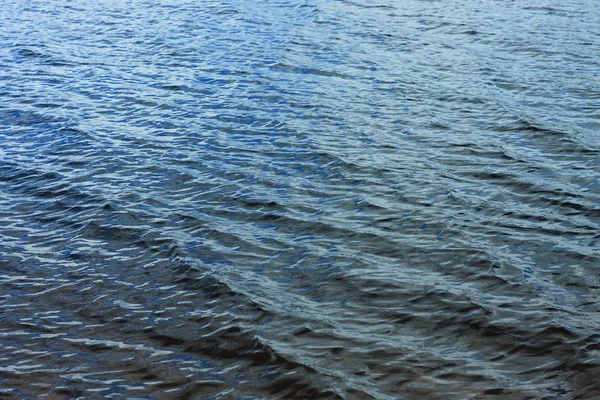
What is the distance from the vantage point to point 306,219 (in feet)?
40.4

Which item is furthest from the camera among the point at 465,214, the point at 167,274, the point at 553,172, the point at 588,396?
the point at 553,172

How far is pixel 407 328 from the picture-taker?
31.0 feet

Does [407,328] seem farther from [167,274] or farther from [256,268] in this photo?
[167,274]

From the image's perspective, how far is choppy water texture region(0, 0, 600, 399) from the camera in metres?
8.86

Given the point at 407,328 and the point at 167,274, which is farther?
the point at 167,274

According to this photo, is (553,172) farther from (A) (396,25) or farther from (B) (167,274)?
(A) (396,25)

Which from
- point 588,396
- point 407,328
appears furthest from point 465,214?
point 588,396

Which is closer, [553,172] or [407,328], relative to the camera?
[407,328]

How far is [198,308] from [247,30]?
16.5 meters

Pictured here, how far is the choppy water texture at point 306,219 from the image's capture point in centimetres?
886

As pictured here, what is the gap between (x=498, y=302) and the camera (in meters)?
9.82

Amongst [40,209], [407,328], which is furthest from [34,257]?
[407,328]

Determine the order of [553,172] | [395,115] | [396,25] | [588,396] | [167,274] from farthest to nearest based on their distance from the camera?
[396,25] < [395,115] < [553,172] < [167,274] < [588,396]

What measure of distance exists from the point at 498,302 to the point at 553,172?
4.51 metres
